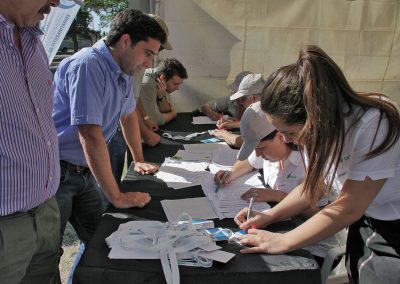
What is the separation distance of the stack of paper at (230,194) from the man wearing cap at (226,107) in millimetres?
1558

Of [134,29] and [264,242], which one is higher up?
[134,29]

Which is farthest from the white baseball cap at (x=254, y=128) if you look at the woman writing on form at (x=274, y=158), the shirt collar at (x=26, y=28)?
the shirt collar at (x=26, y=28)

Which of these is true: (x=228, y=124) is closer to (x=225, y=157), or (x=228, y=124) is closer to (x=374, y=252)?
(x=225, y=157)

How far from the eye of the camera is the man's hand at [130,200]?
4.78 feet

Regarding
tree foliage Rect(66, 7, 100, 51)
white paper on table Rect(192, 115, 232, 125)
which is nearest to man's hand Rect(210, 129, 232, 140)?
white paper on table Rect(192, 115, 232, 125)

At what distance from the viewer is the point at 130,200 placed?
4.84 ft

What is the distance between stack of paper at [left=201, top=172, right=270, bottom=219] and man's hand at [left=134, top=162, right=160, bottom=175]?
30 cm

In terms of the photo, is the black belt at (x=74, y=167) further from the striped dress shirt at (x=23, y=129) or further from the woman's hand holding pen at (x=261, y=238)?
the woman's hand holding pen at (x=261, y=238)

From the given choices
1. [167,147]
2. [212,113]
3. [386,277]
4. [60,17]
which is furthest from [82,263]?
[212,113]

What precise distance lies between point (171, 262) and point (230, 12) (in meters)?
3.47

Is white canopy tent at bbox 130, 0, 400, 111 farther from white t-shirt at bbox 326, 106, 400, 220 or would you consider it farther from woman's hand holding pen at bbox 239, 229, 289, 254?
white t-shirt at bbox 326, 106, 400, 220

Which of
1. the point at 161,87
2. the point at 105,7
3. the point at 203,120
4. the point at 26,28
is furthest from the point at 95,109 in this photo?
the point at 105,7

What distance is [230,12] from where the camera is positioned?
3977 mm

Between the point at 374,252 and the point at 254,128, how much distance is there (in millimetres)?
675
